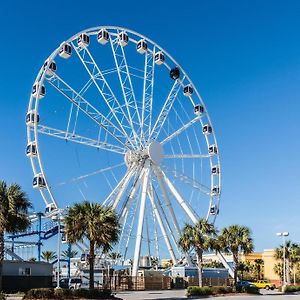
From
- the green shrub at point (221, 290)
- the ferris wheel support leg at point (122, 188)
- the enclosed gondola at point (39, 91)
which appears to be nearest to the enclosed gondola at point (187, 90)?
the ferris wheel support leg at point (122, 188)

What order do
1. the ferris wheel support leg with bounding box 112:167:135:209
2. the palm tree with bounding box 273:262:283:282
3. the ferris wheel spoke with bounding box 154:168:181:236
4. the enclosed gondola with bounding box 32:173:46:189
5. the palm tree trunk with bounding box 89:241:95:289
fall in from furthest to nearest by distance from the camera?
the palm tree with bounding box 273:262:283:282 → the ferris wheel spoke with bounding box 154:168:181:236 → the ferris wheel support leg with bounding box 112:167:135:209 → the enclosed gondola with bounding box 32:173:46:189 → the palm tree trunk with bounding box 89:241:95:289

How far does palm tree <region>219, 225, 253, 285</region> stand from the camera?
5278 centimetres

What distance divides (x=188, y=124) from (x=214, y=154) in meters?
5.43

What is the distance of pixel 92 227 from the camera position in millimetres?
35594

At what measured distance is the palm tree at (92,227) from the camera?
35625 mm

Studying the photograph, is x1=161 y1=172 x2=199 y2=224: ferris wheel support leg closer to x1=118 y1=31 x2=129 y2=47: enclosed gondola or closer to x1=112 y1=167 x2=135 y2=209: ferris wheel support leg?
x1=112 y1=167 x2=135 y2=209: ferris wheel support leg

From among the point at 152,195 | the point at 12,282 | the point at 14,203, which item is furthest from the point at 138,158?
the point at 14,203

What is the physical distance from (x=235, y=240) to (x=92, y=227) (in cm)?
2117

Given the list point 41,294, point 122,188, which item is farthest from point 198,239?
point 41,294

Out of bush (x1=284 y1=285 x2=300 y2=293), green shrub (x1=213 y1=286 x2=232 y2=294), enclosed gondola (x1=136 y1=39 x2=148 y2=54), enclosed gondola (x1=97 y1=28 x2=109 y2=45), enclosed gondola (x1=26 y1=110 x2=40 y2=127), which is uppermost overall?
enclosed gondola (x1=136 y1=39 x2=148 y2=54)

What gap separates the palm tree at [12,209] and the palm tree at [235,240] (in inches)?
949

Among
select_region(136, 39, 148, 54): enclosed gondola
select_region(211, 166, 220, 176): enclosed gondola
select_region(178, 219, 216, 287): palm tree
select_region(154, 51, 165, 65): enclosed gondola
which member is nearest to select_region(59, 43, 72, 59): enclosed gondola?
select_region(136, 39, 148, 54): enclosed gondola

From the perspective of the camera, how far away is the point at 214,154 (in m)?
64.1

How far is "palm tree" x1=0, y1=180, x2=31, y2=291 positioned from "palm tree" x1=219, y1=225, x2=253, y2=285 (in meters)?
24.1
